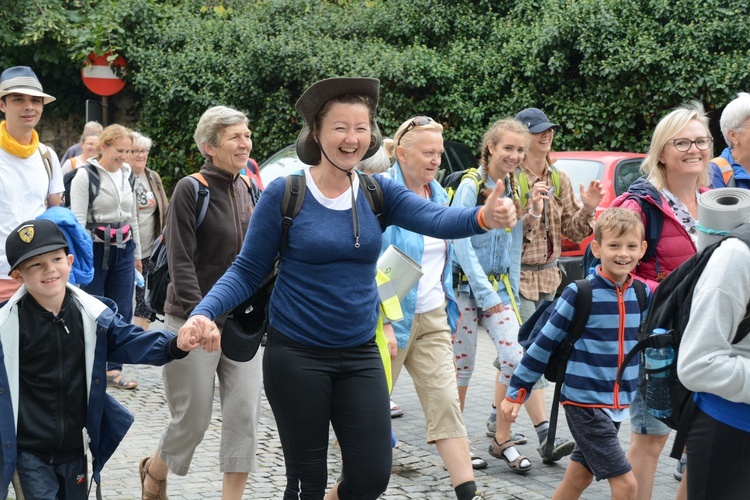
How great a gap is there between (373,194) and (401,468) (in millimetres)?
2504

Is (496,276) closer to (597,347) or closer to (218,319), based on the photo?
(597,347)

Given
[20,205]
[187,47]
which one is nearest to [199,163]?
[187,47]

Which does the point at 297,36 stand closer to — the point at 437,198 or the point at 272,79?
the point at 272,79

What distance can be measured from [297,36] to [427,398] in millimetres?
12082

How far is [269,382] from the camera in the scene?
3842mm

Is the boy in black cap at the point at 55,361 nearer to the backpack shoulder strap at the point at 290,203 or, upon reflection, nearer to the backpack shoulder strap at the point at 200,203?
the backpack shoulder strap at the point at 290,203

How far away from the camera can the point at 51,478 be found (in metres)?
3.92

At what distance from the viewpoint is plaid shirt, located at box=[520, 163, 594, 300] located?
20.9 feet

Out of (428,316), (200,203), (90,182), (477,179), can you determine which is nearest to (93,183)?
(90,182)

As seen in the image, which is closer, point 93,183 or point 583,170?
point 93,183

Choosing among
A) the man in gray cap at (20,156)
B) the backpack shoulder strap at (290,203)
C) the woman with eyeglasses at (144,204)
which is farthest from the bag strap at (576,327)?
the woman with eyeglasses at (144,204)

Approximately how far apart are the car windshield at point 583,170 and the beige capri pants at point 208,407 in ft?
19.9

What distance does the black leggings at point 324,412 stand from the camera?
12.4 ft

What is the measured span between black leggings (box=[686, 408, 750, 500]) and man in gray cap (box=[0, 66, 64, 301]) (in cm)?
401
